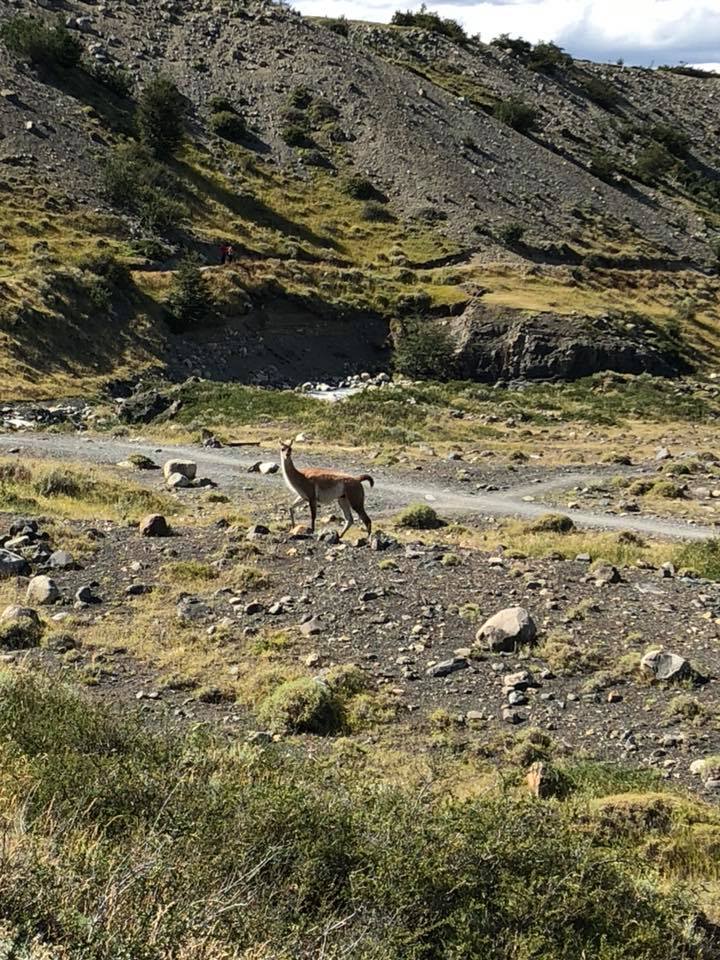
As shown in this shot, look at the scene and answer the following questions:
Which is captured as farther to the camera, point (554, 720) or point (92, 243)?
point (92, 243)

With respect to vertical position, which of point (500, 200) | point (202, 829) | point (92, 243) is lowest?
point (202, 829)

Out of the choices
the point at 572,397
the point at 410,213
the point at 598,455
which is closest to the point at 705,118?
the point at 410,213

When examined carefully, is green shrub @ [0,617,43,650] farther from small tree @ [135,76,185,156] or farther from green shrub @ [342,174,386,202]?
green shrub @ [342,174,386,202]

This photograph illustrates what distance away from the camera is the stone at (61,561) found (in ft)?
47.9

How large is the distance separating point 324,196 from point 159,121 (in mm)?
12891

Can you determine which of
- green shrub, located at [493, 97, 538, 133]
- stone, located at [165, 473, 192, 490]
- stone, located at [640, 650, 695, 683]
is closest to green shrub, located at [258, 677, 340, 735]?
stone, located at [640, 650, 695, 683]

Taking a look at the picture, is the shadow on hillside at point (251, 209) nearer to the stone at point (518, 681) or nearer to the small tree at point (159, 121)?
the small tree at point (159, 121)

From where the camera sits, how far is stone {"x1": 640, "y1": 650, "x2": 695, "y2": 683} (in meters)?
10.7

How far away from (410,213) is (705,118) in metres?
61.6

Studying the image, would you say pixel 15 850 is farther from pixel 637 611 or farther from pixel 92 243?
pixel 92 243

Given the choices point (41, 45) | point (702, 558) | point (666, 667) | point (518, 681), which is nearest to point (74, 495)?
point (518, 681)

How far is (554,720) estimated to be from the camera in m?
10.0

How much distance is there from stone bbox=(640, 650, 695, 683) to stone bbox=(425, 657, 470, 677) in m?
2.23

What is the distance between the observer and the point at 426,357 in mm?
45438
